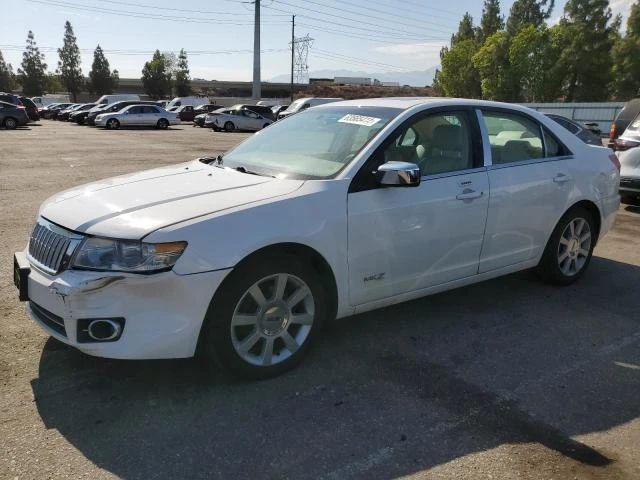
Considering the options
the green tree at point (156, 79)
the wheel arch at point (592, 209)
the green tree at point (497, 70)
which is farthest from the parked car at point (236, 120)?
Result: the green tree at point (156, 79)

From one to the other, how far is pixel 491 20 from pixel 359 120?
3365 inches

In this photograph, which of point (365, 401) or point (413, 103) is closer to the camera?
point (365, 401)

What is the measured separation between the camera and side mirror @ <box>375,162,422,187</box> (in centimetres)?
350

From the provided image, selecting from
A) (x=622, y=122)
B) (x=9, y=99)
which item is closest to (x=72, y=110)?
(x=9, y=99)

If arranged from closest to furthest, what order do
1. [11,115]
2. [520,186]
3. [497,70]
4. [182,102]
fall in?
[520,186] < [11,115] < [182,102] < [497,70]

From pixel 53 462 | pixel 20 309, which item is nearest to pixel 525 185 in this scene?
pixel 53 462

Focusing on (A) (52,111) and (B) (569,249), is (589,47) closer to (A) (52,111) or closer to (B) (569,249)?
(A) (52,111)

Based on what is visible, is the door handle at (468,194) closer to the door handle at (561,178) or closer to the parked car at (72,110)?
the door handle at (561,178)

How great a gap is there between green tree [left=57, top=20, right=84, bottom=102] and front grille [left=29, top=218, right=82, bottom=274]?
10515 cm

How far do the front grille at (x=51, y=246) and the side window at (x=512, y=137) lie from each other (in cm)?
309

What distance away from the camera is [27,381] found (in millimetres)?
3297

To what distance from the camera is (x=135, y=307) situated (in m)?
2.91

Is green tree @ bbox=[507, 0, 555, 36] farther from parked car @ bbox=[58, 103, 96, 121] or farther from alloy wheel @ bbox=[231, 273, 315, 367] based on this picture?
alloy wheel @ bbox=[231, 273, 315, 367]

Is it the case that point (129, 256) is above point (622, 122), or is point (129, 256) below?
below
